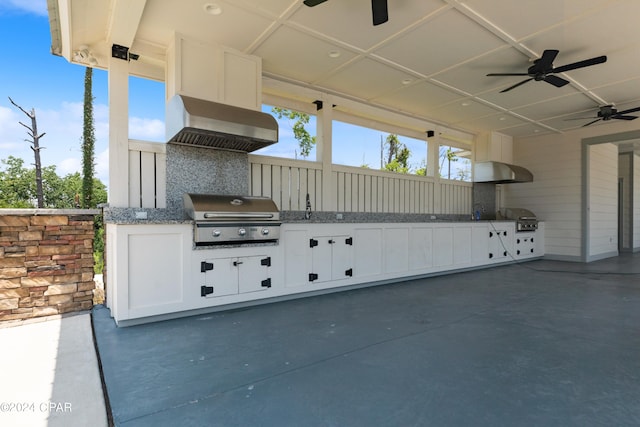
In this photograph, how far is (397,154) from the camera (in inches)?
719

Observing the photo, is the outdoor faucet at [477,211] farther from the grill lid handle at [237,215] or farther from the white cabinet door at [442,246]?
the grill lid handle at [237,215]

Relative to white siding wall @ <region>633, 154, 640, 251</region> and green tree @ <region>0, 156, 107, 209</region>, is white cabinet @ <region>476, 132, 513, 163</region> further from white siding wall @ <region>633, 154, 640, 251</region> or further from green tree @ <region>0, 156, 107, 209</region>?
green tree @ <region>0, 156, 107, 209</region>

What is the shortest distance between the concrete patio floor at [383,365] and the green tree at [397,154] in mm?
14490

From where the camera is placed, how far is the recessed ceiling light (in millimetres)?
3062

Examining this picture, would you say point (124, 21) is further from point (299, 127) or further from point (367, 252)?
point (299, 127)

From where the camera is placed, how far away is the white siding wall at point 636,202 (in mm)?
9617

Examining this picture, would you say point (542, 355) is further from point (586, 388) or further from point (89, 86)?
point (89, 86)

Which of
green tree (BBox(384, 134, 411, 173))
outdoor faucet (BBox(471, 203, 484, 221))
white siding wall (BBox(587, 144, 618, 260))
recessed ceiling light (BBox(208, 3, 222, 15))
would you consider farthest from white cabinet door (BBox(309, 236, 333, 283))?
green tree (BBox(384, 134, 411, 173))

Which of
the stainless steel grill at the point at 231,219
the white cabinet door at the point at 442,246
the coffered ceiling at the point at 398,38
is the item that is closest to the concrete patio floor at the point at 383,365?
the stainless steel grill at the point at 231,219

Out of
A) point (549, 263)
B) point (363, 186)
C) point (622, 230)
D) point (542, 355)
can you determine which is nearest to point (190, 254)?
point (542, 355)

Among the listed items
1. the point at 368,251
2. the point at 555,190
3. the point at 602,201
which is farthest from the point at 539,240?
the point at 368,251

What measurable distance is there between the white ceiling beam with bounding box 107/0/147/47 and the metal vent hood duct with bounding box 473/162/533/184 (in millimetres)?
6724

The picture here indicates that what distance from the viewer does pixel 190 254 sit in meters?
3.09

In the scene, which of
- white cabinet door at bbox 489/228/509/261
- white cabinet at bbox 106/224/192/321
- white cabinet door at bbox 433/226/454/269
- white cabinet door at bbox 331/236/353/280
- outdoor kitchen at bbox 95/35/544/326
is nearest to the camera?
white cabinet at bbox 106/224/192/321
